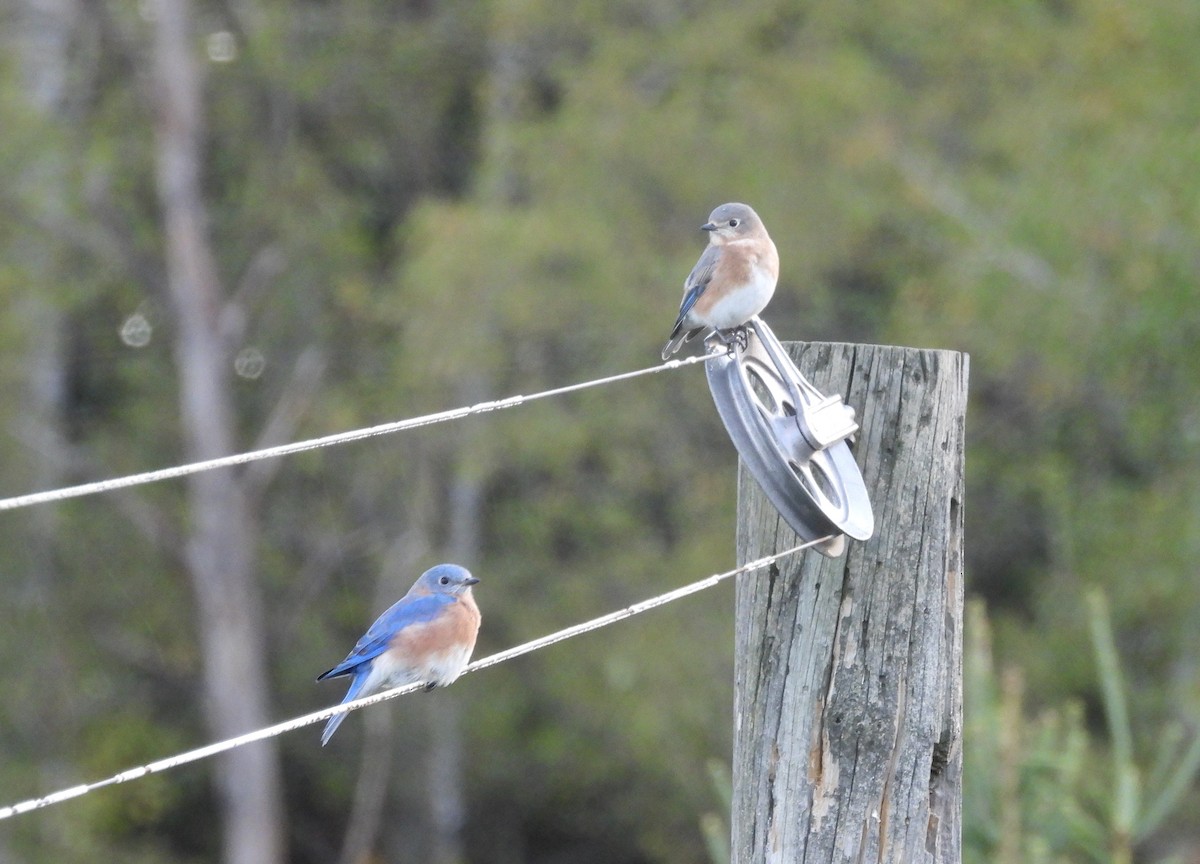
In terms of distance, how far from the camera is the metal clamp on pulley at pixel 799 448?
419 centimetres

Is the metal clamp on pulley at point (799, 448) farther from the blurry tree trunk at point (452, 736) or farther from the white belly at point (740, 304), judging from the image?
the blurry tree trunk at point (452, 736)

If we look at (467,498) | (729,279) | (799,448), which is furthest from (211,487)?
(799,448)

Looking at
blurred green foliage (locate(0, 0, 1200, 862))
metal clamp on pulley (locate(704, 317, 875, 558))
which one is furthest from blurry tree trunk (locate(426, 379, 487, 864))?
metal clamp on pulley (locate(704, 317, 875, 558))

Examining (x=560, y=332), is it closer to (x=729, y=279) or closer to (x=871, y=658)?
(x=729, y=279)

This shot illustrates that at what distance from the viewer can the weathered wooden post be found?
414 centimetres

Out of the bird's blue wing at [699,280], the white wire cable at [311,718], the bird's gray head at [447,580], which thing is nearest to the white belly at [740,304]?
the bird's blue wing at [699,280]

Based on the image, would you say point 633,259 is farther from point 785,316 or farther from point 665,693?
point 665,693

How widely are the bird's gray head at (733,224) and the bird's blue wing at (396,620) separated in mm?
2232

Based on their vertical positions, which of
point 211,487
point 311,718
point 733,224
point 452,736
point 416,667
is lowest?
point 452,736

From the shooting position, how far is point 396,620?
19.7ft

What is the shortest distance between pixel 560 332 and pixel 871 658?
1519 centimetres

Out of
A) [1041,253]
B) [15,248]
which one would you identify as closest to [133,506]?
[15,248]

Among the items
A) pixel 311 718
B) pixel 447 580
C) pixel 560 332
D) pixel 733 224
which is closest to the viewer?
pixel 311 718

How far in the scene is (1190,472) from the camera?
16453 mm
